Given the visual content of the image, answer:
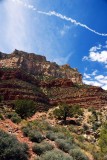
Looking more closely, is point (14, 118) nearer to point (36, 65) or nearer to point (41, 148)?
point (41, 148)

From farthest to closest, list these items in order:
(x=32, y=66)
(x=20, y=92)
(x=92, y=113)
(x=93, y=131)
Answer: (x=32, y=66) → (x=20, y=92) → (x=92, y=113) → (x=93, y=131)

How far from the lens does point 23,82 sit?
4368 inches

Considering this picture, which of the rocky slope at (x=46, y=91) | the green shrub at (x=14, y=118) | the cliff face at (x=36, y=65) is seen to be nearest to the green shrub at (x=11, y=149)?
the green shrub at (x=14, y=118)

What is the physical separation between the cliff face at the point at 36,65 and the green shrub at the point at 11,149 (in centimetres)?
14725

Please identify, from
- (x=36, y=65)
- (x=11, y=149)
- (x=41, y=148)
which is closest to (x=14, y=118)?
(x=41, y=148)

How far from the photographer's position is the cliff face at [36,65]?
558 ft

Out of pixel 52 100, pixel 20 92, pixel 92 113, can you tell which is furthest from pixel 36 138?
pixel 52 100

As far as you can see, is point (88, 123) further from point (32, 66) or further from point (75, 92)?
point (32, 66)

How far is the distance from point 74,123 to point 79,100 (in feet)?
154

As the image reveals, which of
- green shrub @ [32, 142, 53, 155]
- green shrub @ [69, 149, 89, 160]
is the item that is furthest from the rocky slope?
green shrub @ [32, 142, 53, 155]

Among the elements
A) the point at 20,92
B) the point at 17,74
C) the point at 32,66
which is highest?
the point at 32,66

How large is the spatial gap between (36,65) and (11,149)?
166101 millimetres

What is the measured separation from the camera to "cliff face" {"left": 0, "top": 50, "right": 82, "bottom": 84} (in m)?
170

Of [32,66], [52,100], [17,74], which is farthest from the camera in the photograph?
[32,66]
